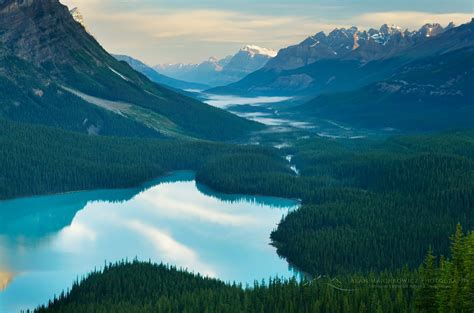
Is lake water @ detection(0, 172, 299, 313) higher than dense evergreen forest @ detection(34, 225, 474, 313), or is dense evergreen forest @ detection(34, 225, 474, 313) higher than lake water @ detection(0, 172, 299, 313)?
dense evergreen forest @ detection(34, 225, 474, 313)

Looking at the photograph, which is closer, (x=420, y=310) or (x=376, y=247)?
(x=420, y=310)

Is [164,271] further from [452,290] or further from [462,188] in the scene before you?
[462,188]

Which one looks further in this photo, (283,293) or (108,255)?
(108,255)

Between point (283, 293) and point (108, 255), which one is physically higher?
point (283, 293)

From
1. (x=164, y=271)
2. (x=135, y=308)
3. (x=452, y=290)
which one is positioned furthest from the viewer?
(x=164, y=271)

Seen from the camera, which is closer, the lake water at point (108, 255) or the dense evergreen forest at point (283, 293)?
the dense evergreen forest at point (283, 293)

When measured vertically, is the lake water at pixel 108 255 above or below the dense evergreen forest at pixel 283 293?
Answer: below

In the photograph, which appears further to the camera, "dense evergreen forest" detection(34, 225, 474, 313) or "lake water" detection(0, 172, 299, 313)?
"lake water" detection(0, 172, 299, 313)

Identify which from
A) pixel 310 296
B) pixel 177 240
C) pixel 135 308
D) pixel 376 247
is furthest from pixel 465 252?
pixel 177 240
